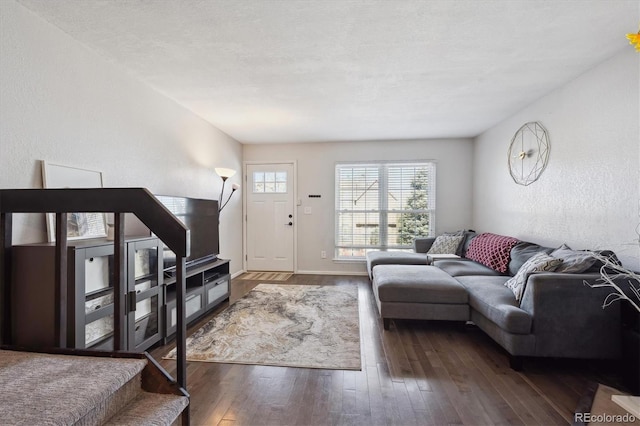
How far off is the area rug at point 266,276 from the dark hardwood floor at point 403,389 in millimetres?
2310

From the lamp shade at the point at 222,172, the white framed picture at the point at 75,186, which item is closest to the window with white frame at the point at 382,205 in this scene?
the lamp shade at the point at 222,172

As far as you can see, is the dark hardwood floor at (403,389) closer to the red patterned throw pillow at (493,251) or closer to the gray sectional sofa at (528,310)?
the gray sectional sofa at (528,310)

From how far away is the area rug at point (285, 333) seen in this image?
213 cm

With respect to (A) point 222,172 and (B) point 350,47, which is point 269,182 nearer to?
(A) point 222,172

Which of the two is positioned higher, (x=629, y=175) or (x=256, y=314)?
(x=629, y=175)

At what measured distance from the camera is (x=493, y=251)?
324cm

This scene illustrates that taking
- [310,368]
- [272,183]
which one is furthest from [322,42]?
[272,183]

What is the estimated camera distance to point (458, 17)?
1758 millimetres

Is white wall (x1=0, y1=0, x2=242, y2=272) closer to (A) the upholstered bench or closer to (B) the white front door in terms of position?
(B) the white front door

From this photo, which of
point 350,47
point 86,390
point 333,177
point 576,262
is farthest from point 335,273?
point 86,390

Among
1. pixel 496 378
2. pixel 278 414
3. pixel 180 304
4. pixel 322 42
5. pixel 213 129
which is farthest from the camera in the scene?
pixel 213 129

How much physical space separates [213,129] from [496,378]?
4222 millimetres

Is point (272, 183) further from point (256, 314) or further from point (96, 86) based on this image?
point (96, 86)

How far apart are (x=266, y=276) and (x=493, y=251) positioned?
338 cm
